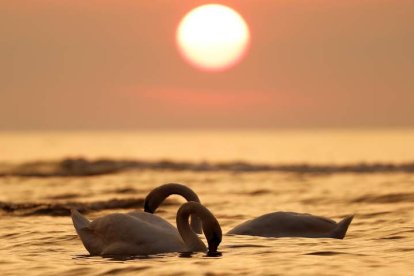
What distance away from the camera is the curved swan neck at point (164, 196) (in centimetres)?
1505

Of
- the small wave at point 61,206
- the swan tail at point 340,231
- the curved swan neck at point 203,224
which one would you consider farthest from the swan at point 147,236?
the small wave at point 61,206

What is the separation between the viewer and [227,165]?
51.7 metres

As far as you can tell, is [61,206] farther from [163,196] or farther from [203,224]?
[203,224]

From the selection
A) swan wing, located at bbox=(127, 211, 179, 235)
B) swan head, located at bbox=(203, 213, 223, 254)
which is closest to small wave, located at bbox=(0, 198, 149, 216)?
swan wing, located at bbox=(127, 211, 179, 235)

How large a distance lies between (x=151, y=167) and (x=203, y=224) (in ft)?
125

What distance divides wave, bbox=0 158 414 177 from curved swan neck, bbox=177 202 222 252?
2856 centimetres

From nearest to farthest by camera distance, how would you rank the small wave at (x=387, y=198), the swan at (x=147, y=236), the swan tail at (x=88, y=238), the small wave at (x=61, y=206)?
the swan at (x=147, y=236) → the swan tail at (x=88, y=238) → the small wave at (x=61, y=206) → the small wave at (x=387, y=198)

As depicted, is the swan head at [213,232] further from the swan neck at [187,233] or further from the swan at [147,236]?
the swan neck at [187,233]

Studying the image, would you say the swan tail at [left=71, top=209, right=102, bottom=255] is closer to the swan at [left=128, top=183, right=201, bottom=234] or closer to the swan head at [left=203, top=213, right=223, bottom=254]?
the swan at [left=128, top=183, right=201, bottom=234]

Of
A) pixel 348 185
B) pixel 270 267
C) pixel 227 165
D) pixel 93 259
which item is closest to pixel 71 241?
pixel 93 259

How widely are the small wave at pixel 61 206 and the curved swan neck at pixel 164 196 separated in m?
6.59

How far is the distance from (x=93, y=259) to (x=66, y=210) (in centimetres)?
899

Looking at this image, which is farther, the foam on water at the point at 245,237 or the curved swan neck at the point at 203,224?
the curved swan neck at the point at 203,224

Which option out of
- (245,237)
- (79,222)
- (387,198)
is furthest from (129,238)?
(387,198)
